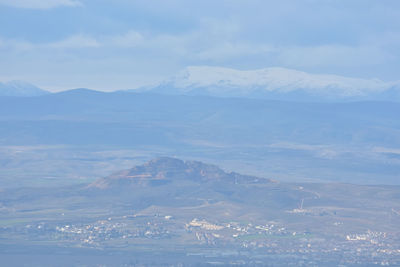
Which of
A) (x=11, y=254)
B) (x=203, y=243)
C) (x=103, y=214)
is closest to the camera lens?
(x=11, y=254)

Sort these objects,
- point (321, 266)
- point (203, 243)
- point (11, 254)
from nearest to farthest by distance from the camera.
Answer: point (321, 266) < point (11, 254) < point (203, 243)

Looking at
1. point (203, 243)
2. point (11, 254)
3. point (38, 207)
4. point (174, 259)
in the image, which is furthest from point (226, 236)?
point (38, 207)

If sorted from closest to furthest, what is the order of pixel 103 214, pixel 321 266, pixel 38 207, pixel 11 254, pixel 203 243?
pixel 321 266 < pixel 11 254 < pixel 203 243 < pixel 103 214 < pixel 38 207

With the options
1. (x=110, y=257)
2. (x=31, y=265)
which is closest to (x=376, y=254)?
(x=110, y=257)

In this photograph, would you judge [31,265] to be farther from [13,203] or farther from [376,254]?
[13,203]

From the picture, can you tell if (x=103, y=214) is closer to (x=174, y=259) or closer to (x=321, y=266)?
(x=174, y=259)

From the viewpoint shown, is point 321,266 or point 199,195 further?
point 199,195
